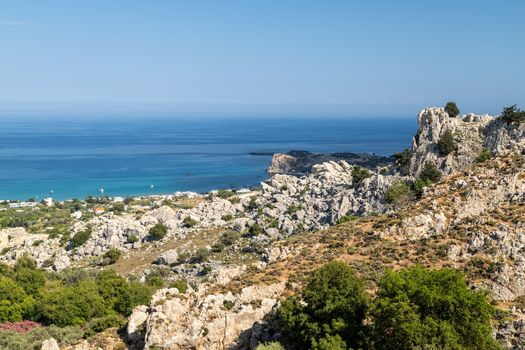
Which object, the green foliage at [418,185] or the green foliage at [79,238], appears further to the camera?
the green foliage at [79,238]

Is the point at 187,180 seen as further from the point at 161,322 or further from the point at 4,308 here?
the point at 161,322

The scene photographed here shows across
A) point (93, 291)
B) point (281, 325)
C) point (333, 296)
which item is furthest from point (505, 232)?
point (93, 291)

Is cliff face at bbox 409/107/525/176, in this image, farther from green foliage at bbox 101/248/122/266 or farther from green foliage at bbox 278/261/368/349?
green foliage at bbox 278/261/368/349

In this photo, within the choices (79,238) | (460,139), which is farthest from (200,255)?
(460,139)

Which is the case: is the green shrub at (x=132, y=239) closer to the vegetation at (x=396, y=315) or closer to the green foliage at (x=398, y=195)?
the green foliage at (x=398, y=195)

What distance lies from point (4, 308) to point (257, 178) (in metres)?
120

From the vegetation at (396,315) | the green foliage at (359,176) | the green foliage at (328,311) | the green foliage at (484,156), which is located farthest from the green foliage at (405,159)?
the vegetation at (396,315)

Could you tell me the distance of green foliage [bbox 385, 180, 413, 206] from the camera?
177 ft

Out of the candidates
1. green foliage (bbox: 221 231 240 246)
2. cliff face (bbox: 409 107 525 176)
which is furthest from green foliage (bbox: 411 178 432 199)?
green foliage (bbox: 221 231 240 246)

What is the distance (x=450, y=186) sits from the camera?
42062 millimetres

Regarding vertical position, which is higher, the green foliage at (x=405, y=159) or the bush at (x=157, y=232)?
the green foliage at (x=405, y=159)

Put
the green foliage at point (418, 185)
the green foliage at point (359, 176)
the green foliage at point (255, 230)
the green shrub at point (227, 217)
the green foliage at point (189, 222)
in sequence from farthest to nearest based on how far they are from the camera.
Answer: the green shrub at point (227, 217) → the green foliage at point (189, 222) → the green foliage at point (359, 176) → the green foliage at point (255, 230) → the green foliage at point (418, 185)

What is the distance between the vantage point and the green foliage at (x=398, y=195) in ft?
177

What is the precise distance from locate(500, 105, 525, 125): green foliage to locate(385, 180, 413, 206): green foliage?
14910 millimetres
